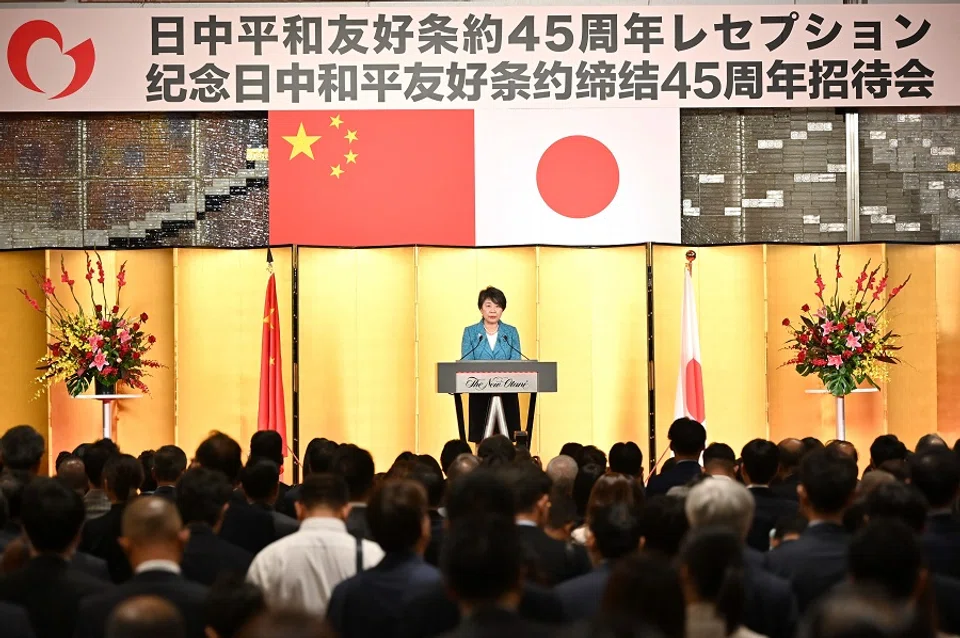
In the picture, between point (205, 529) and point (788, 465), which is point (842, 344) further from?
point (205, 529)

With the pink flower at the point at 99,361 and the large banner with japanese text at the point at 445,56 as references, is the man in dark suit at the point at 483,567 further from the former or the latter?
the large banner with japanese text at the point at 445,56

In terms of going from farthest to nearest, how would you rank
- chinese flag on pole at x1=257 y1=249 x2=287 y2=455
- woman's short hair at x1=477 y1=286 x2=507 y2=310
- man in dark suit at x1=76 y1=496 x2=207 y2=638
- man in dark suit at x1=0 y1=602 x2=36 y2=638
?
chinese flag on pole at x1=257 y1=249 x2=287 y2=455 → woman's short hair at x1=477 y1=286 x2=507 y2=310 → man in dark suit at x1=76 y1=496 x2=207 y2=638 → man in dark suit at x1=0 y1=602 x2=36 y2=638

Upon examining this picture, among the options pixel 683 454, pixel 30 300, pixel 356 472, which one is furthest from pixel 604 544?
pixel 30 300

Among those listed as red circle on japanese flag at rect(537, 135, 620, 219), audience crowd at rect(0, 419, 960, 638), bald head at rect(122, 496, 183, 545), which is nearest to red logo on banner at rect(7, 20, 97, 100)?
red circle on japanese flag at rect(537, 135, 620, 219)

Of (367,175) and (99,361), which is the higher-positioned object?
(367,175)

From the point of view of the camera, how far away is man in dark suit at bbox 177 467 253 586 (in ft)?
13.4

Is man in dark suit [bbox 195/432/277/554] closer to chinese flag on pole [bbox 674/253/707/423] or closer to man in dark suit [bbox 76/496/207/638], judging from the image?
man in dark suit [bbox 76/496/207/638]

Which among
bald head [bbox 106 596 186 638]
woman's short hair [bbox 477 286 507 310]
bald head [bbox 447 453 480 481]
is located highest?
woman's short hair [bbox 477 286 507 310]

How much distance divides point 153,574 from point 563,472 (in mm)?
2498

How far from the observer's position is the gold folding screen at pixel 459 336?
11055 millimetres

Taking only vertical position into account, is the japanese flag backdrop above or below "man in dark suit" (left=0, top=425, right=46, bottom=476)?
above

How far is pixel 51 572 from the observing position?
11.9 feet

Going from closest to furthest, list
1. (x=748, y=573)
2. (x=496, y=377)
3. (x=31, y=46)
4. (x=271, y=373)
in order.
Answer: (x=748, y=573)
(x=496, y=377)
(x=271, y=373)
(x=31, y=46)

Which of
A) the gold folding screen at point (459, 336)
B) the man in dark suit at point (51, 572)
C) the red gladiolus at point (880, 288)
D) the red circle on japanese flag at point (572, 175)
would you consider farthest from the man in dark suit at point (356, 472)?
the red circle on japanese flag at point (572, 175)
